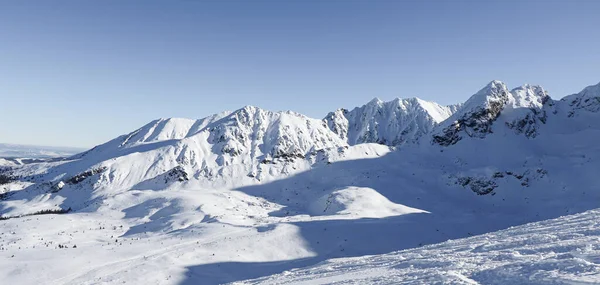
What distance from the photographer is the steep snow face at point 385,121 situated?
157m

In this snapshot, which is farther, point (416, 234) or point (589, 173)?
point (589, 173)

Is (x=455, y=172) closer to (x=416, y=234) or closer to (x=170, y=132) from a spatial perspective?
(x=416, y=234)

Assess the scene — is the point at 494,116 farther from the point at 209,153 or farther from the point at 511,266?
the point at 511,266

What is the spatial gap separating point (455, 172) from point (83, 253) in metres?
71.3

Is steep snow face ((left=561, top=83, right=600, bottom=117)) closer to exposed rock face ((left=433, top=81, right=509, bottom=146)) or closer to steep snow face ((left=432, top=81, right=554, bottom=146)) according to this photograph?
steep snow face ((left=432, top=81, right=554, bottom=146))

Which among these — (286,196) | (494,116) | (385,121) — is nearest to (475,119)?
(494,116)

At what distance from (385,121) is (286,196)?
349 feet

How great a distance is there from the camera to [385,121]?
169 meters

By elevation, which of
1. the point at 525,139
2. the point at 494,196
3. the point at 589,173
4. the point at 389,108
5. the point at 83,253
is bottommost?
the point at 83,253

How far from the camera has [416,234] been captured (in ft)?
148

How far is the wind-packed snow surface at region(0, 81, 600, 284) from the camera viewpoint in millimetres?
33531

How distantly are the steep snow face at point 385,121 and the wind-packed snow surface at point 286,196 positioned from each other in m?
26.3

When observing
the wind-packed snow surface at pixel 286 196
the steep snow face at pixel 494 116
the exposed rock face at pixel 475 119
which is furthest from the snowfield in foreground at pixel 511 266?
the steep snow face at pixel 494 116

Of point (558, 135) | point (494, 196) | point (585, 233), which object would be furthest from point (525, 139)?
point (585, 233)
